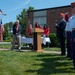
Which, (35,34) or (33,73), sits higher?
(35,34)

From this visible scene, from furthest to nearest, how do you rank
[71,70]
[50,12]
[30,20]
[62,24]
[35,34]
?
1. [30,20]
2. [50,12]
3. [35,34]
4. [62,24]
5. [71,70]

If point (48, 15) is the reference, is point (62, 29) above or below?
below

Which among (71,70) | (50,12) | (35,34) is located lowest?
(71,70)

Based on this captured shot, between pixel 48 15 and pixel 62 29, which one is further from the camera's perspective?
pixel 48 15

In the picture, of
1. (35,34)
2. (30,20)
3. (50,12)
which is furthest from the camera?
(30,20)

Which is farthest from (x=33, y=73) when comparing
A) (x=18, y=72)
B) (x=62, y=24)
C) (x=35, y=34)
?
(x=35, y=34)

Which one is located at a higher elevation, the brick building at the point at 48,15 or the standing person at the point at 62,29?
the brick building at the point at 48,15

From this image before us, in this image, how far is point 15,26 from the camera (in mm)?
16406

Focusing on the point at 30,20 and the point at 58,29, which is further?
the point at 30,20

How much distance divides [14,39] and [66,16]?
4879 millimetres

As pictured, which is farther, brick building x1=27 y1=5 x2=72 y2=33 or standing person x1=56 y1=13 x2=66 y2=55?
brick building x1=27 y1=5 x2=72 y2=33

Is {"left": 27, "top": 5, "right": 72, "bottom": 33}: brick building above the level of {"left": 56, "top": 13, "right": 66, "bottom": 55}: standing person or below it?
above

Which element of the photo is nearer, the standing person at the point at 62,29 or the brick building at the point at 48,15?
the standing person at the point at 62,29

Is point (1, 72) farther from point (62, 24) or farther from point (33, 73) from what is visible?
point (62, 24)
